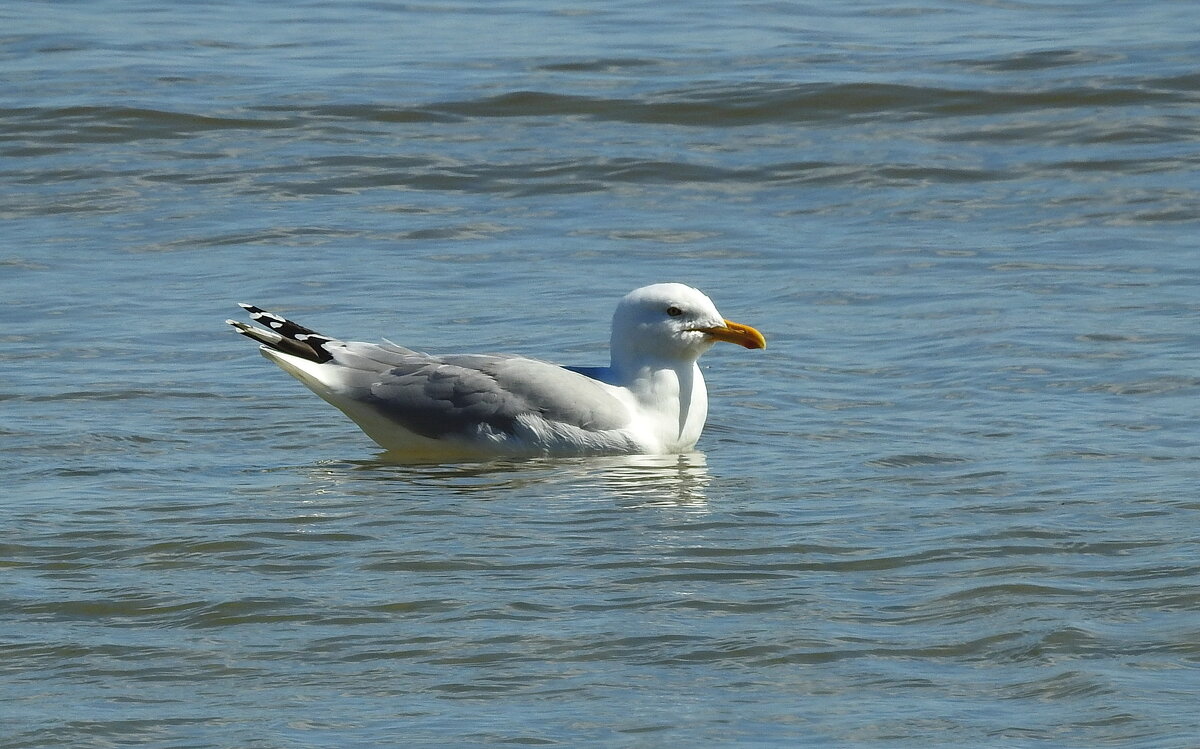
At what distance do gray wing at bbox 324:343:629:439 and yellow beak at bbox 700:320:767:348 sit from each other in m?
0.51

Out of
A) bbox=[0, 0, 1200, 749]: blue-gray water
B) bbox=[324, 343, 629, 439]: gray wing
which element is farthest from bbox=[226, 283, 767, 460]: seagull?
bbox=[0, 0, 1200, 749]: blue-gray water

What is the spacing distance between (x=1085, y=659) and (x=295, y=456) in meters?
3.81

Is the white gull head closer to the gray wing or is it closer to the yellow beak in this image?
the yellow beak

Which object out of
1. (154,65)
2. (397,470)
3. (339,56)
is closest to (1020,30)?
(339,56)

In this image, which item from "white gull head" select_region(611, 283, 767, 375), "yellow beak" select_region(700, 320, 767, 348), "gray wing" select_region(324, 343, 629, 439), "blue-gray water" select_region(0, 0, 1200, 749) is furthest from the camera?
"white gull head" select_region(611, 283, 767, 375)

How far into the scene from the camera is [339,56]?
17375 millimetres

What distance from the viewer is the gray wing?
8.04 metres

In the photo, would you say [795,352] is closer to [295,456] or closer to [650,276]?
[650,276]

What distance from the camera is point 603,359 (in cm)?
961

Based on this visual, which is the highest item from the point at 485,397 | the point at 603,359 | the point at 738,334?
the point at 738,334

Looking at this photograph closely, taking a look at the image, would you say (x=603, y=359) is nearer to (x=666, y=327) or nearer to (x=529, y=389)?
(x=666, y=327)

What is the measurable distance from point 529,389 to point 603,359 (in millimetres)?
1596

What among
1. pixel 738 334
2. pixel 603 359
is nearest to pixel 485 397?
pixel 738 334

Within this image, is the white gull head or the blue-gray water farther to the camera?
the white gull head
